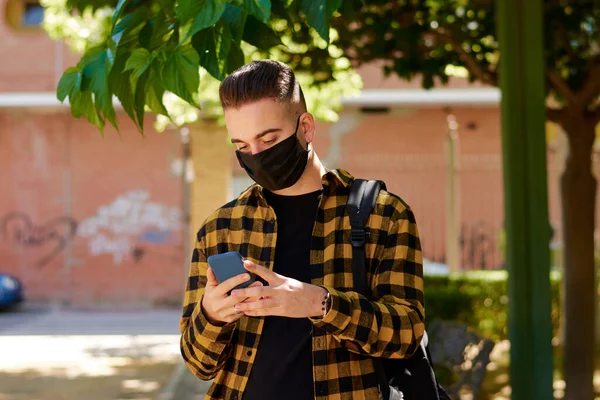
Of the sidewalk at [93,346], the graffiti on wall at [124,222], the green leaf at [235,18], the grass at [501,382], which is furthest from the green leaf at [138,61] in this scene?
the graffiti on wall at [124,222]

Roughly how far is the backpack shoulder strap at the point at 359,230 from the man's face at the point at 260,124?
263 millimetres

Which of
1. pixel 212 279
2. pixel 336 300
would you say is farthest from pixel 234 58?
pixel 336 300

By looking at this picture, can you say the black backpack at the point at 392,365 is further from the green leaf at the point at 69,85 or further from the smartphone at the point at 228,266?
the green leaf at the point at 69,85

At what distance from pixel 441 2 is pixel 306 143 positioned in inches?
224

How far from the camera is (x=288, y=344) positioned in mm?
2139

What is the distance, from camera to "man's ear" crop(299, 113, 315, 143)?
90.1 inches

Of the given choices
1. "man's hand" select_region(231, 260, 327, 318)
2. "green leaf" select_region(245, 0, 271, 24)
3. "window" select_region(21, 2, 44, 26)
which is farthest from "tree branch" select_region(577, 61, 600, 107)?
"window" select_region(21, 2, 44, 26)

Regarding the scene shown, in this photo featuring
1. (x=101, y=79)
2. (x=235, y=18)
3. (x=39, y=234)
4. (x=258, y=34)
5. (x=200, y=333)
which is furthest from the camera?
(x=39, y=234)

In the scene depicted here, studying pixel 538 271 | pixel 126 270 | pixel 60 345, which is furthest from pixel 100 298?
pixel 538 271

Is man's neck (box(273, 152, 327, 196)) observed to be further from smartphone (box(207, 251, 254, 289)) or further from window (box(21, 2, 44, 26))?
window (box(21, 2, 44, 26))

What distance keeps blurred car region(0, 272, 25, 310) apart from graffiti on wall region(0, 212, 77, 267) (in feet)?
4.48

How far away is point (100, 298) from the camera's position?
1750cm

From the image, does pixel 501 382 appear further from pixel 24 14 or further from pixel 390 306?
pixel 24 14

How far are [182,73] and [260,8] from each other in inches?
12.5
